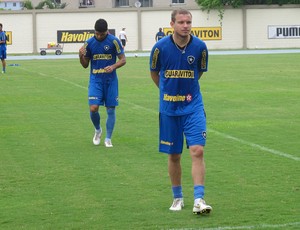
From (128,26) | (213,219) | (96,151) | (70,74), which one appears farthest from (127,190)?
(128,26)

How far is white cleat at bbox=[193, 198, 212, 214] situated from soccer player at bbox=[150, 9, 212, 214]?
0.18m

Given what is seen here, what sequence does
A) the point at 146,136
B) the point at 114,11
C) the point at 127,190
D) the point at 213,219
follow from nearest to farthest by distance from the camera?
the point at 213,219 < the point at 127,190 < the point at 146,136 < the point at 114,11

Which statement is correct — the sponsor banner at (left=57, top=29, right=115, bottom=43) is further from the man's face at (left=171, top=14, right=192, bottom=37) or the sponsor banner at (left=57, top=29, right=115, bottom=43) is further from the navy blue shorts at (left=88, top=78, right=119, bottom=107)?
the man's face at (left=171, top=14, right=192, bottom=37)

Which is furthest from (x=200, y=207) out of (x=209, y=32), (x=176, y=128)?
(x=209, y=32)

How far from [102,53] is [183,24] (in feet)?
16.9

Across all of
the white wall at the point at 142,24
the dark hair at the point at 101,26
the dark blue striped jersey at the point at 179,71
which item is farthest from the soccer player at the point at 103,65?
the white wall at the point at 142,24

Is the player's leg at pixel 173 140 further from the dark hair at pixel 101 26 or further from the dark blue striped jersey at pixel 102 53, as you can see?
the dark blue striped jersey at pixel 102 53

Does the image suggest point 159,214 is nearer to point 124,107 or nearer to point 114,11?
point 124,107

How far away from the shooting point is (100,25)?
511 inches

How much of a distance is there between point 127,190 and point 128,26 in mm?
56919

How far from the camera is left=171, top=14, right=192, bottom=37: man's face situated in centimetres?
816

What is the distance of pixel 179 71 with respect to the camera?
8.40 m

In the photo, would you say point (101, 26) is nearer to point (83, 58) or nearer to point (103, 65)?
point (83, 58)

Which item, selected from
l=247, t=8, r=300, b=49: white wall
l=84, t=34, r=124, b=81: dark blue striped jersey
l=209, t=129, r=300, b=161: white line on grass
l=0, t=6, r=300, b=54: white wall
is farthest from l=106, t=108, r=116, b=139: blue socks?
l=247, t=8, r=300, b=49: white wall
